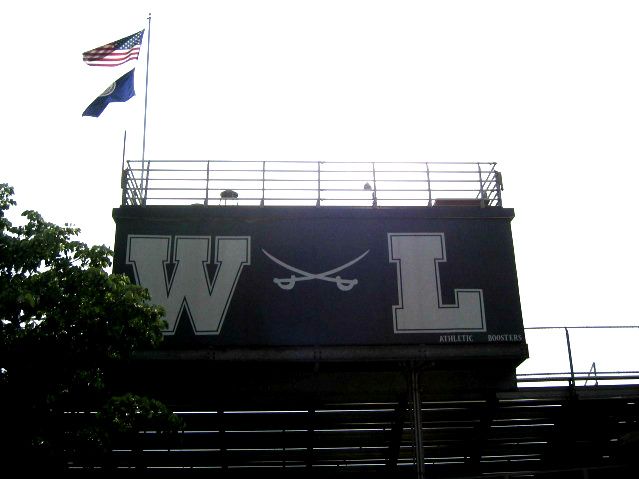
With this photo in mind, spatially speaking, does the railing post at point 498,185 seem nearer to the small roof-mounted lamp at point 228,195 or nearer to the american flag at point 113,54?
the small roof-mounted lamp at point 228,195

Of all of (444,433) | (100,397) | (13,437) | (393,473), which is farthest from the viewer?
(393,473)

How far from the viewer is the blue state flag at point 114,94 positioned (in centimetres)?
2288

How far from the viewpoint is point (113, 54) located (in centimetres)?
2342

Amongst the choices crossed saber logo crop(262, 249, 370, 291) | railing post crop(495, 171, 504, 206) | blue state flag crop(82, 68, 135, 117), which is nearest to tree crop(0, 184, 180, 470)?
crossed saber logo crop(262, 249, 370, 291)

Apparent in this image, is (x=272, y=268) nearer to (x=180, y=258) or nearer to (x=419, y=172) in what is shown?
(x=180, y=258)

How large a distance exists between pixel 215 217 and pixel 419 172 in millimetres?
5598

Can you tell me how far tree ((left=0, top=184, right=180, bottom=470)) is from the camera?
15023 millimetres

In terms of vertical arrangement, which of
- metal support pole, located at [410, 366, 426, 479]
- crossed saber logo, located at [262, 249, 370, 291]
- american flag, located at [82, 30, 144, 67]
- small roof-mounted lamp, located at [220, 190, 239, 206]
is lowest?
metal support pole, located at [410, 366, 426, 479]

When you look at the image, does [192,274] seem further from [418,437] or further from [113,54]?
[113,54]

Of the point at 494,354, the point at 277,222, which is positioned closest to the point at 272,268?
the point at 277,222

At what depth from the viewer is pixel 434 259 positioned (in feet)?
70.1

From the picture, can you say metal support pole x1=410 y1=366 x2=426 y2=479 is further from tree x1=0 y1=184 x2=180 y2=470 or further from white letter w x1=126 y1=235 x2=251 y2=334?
tree x1=0 y1=184 x2=180 y2=470

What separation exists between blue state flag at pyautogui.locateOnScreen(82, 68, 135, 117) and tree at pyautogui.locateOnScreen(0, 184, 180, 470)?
7.10 m

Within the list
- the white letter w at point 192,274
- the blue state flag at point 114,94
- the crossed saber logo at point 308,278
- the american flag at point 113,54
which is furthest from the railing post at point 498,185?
the american flag at point 113,54
